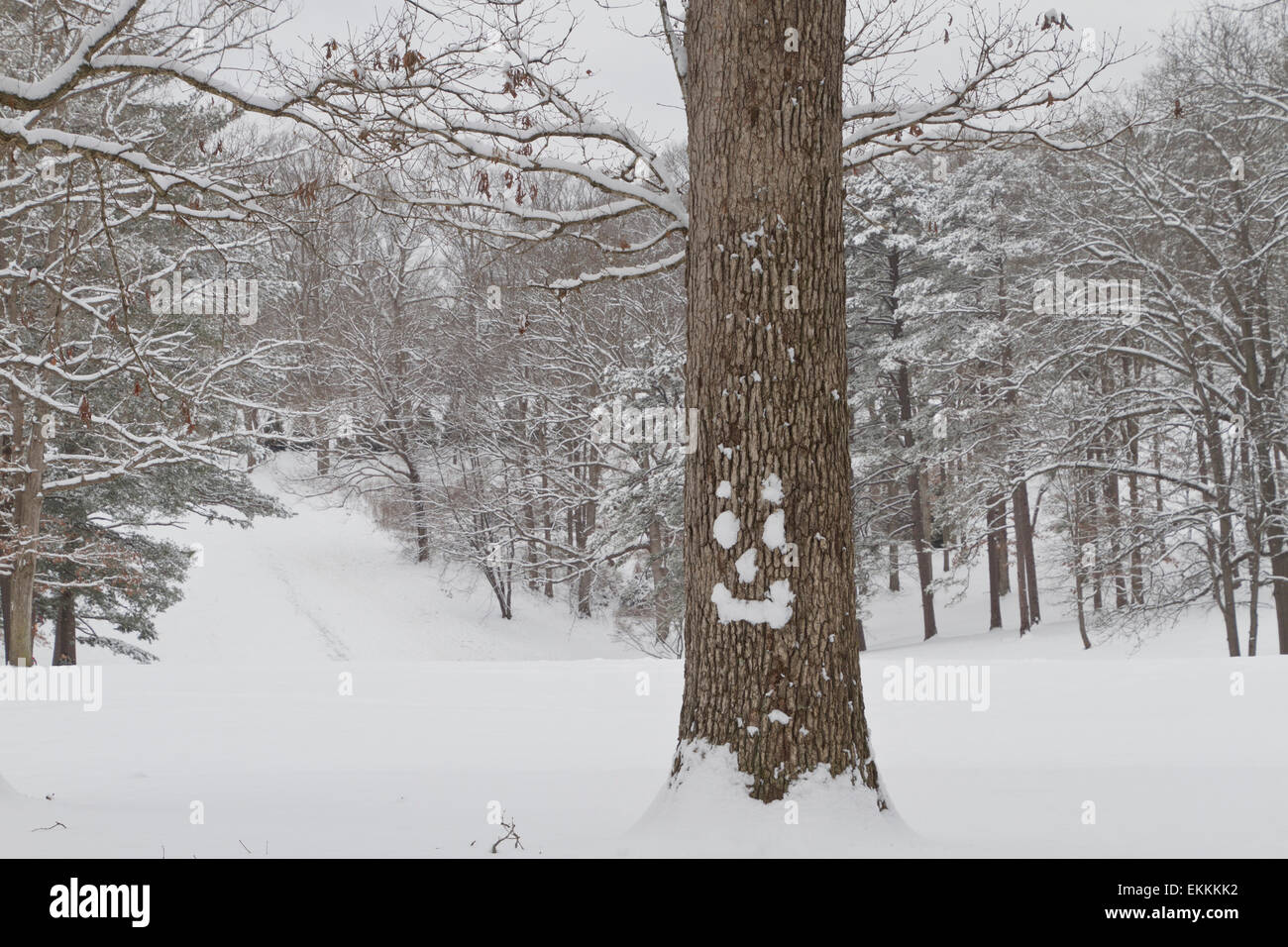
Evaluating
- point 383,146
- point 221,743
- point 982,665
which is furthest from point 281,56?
point 982,665

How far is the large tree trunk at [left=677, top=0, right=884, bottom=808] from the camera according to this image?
4.19 meters

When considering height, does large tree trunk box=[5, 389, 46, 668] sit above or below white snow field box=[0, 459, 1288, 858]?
above

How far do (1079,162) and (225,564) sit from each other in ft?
79.2

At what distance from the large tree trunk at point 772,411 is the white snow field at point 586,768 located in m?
0.31

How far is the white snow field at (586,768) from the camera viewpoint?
13.6ft

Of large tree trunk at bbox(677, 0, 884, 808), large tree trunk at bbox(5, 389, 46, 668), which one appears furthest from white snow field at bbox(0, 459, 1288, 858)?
large tree trunk at bbox(5, 389, 46, 668)

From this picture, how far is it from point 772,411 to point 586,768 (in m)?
3.16

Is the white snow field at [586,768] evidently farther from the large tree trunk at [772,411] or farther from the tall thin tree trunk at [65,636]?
the tall thin tree trunk at [65,636]

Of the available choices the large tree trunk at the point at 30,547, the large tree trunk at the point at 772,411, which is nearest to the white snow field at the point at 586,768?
the large tree trunk at the point at 772,411

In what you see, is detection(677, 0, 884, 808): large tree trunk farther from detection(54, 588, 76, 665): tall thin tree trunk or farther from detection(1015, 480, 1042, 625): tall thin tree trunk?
detection(1015, 480, 1042, 625): tall thin tree trunk

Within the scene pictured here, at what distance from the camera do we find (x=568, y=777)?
6055mm

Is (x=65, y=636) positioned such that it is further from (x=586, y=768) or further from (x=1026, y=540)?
(x=1026, y=540)

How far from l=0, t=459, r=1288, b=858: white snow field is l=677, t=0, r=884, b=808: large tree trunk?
0.31 m
